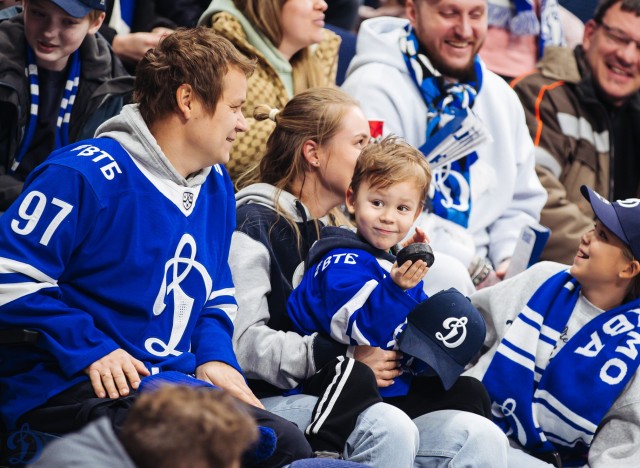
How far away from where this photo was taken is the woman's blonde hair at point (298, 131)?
317 centimetres

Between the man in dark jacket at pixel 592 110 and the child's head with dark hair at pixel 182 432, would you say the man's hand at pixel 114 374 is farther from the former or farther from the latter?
the man in dark jacket at pixel 592 110

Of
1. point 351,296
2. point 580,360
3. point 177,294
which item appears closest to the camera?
point 177,294

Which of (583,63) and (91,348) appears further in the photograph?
(583,63)

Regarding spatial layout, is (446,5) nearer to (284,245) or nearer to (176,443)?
(284,245)

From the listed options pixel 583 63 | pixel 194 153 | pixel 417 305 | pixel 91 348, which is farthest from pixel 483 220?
pixel 91 348

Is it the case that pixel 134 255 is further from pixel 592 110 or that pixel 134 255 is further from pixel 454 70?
pixel 592 110

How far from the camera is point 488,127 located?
4.19m

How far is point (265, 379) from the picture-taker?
286 cm

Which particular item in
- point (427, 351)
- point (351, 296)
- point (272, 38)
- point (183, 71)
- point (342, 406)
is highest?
point (183, 71)

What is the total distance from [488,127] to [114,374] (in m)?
2.25

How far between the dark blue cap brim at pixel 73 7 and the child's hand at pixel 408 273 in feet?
4.13

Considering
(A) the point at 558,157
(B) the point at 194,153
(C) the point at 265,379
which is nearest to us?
(B) the point at 194,153

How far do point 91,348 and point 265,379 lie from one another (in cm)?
62

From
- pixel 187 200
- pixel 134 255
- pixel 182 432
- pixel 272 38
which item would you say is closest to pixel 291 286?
pixel 187 200
